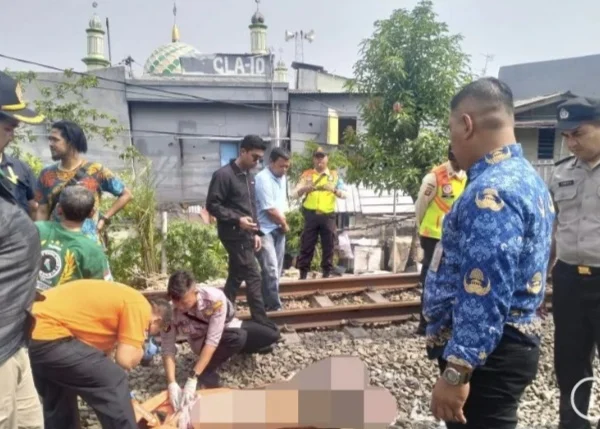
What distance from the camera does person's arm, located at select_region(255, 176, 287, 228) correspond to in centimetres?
573

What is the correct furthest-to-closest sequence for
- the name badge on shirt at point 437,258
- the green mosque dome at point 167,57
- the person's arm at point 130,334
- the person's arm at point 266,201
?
1. the green mosque dome at point 167,57
2. the person's arm at point 266,201
3. the person's arm at point 130,334
4. the name badge on shirt at point 437,258

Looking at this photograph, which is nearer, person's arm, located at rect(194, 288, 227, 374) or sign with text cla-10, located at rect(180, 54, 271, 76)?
person's arm, located at rect(194, 288, 227, 374)

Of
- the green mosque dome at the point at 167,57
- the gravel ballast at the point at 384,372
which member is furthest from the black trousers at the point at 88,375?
the green mosque dome at the point at 167,57

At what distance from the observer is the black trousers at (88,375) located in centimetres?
277

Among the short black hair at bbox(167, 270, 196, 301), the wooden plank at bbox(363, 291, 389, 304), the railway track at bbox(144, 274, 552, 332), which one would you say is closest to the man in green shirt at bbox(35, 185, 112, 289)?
the short black hair at bbox(167, 270, 196, 301)

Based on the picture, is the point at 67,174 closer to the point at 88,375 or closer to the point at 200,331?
the point at 200,331

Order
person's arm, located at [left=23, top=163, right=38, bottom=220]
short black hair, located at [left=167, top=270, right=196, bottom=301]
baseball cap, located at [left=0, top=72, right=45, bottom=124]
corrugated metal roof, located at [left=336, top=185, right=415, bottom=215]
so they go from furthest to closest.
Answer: corrugated metal roof, located at [left=336, top=185, right=415, bottom=215] < person's arm, located at [left=23, top=163, right=38, bottom=220] < short black hair, located at [left=167, top=270, right=196, bottom=301] < baseball cap, located at [left=0, top=72, right=45, bottom=124]

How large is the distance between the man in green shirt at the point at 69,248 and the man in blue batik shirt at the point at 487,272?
2.07m

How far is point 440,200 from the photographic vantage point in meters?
4.82

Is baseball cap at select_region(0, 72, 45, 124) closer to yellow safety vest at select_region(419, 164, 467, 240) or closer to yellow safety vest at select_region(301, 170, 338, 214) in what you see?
yellow safety vest at select_region(419, 164, 467, 240)

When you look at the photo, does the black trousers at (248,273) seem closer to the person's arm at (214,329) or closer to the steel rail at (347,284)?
the person's arm at (214,329)

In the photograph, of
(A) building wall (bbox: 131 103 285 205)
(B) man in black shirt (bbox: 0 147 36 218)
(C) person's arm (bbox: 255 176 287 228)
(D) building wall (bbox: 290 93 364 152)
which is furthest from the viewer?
(D) building wall (bbox: 290 93 364 152)

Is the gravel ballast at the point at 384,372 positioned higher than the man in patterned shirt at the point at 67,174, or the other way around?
the man in patterned shirt at the point at 67,174

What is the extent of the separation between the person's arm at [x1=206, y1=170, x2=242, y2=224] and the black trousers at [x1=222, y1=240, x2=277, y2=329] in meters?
0.24
